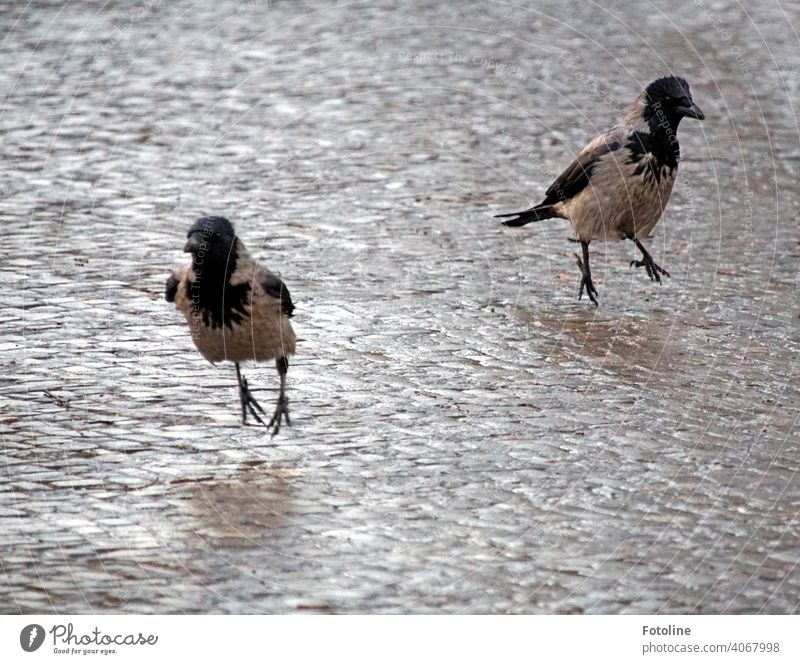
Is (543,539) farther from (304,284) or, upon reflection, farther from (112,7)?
(112,7)

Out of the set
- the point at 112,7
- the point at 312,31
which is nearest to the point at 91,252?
the point at 312,31

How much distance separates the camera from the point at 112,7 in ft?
76.8

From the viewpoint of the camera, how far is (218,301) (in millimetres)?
8750

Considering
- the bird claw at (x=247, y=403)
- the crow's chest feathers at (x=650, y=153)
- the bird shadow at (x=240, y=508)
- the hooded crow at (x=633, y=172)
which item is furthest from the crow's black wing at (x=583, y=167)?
the bird shadow at (x=240, y=508)

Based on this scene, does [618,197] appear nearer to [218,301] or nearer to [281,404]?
[281,404]

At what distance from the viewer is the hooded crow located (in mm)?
11898

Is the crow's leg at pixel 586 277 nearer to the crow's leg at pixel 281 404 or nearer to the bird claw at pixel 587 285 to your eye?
the bird claw at pixel 587 285

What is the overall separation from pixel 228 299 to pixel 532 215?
4878mm

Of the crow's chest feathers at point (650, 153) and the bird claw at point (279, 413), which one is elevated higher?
the crow's chest feathers at point (650, 153)

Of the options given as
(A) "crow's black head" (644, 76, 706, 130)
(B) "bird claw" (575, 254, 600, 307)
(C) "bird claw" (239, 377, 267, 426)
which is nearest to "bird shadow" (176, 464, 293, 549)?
(C) "bird claw" (239, 377, 267, 426)

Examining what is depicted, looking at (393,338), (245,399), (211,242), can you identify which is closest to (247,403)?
(245,399)
